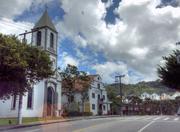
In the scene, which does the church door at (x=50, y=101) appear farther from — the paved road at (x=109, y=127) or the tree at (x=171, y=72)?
the tree at (x=171, y=72)

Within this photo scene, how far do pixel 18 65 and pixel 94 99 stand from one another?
51.9 m

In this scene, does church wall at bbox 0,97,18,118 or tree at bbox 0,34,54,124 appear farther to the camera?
church wall at bbox 0,97,18,118

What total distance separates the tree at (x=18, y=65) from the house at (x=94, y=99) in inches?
1490

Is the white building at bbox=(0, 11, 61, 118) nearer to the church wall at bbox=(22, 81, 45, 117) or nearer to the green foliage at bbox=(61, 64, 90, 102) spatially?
the church wall at bbox=(22, 81, 45, 117)

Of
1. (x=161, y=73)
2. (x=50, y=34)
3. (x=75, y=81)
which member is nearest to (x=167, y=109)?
(x=75, y=81)

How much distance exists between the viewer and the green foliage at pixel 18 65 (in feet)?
96.4

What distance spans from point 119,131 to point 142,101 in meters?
88.1

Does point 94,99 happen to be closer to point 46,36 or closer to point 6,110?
point 46,36

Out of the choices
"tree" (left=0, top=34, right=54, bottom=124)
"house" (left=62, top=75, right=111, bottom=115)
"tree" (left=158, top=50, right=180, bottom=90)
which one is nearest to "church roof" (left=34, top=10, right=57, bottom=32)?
"house" (left=62, top=75, right=111, bottom=115)

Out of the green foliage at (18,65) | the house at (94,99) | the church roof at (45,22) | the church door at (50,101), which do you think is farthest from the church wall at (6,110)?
the house at (94,99)

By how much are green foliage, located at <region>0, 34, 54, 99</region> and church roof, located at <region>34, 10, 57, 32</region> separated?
76.7 feet

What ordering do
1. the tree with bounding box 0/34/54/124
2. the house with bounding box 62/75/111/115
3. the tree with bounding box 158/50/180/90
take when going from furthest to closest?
the house with bounding box 62/75/111/115, the tree with bounding box 0/34/54/124, the tree with bounding box 158/50/180/90

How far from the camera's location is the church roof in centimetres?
5734

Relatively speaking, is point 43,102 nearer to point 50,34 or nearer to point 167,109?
point 50,34
